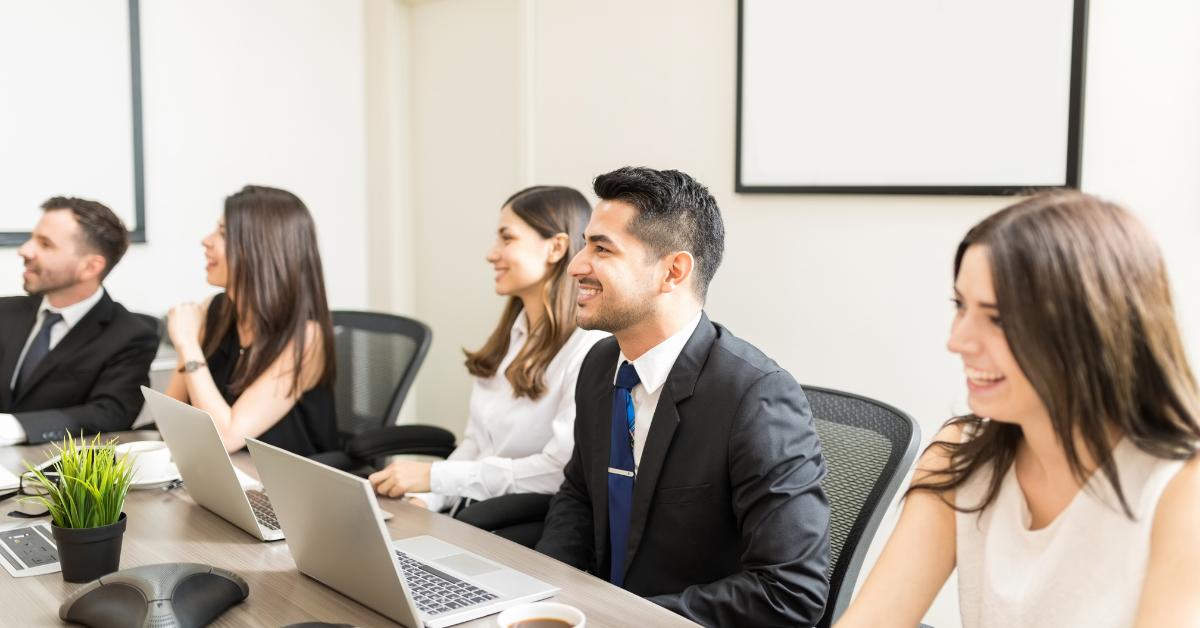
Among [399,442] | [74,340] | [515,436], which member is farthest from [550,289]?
[74,340]

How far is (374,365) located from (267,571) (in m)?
1.33

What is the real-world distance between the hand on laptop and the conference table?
1.1 inches

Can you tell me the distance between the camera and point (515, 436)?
88.8 inches

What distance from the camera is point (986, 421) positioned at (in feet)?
4.16

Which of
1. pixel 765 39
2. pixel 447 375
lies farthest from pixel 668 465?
pixel 447 375

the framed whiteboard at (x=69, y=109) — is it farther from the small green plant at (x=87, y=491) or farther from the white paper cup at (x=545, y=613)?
the white paper cup at (x=545, y=613)

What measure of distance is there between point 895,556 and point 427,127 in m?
3.23

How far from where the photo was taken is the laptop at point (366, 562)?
116 centimetres

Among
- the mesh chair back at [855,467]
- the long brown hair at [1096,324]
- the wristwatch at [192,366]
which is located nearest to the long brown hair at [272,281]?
the wristwatch at [192,366]

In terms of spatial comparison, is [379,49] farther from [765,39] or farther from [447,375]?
[765,39]

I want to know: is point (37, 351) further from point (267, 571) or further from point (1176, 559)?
point (1176, 559)

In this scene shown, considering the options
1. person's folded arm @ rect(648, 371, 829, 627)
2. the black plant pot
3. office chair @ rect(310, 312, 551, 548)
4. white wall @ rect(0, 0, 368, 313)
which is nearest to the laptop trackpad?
person's folded arm @ rect(648, 371, 829, 627)

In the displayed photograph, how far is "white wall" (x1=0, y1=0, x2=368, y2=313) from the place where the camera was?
11.5 ft

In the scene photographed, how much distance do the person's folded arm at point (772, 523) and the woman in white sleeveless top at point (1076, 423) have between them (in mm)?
214
